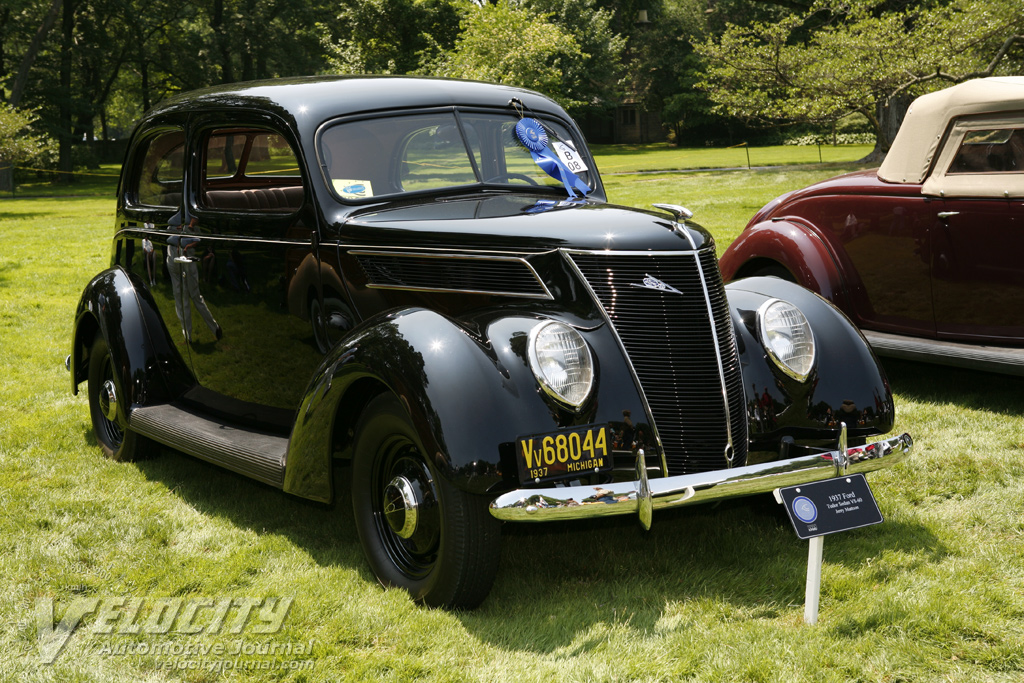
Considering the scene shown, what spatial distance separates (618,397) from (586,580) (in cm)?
81

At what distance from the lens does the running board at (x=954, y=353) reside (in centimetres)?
538

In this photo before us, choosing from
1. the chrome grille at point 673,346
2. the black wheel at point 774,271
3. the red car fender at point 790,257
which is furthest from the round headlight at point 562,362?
the black wheel at point 774,271

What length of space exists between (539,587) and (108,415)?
2.94 m

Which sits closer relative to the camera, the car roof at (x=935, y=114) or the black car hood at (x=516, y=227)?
the black car hood at (x=516, y=227)

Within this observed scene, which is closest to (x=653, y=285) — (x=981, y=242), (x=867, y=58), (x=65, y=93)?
(x=981, y=242)

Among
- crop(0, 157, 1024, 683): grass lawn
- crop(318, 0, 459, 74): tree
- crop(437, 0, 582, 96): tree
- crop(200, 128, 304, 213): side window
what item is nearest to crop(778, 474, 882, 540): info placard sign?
crop(0, 157, 1024, 683): grass lawn

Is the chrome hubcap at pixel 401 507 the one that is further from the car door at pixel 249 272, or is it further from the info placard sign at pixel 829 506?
the info placard sign at pixel 829 506

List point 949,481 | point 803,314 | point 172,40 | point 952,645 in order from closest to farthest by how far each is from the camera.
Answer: point 952,645 < point 803,314 < point 949,481 < point 172,40

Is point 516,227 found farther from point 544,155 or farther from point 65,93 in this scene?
point 65,93

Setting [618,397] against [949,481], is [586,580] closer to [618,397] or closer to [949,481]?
[618,397]

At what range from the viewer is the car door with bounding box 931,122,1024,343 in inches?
217

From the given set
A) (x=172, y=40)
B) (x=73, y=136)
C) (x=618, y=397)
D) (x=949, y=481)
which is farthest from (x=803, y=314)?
(x=172, y=40)

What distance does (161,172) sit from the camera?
5180mm

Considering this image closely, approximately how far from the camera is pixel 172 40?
39.6m
